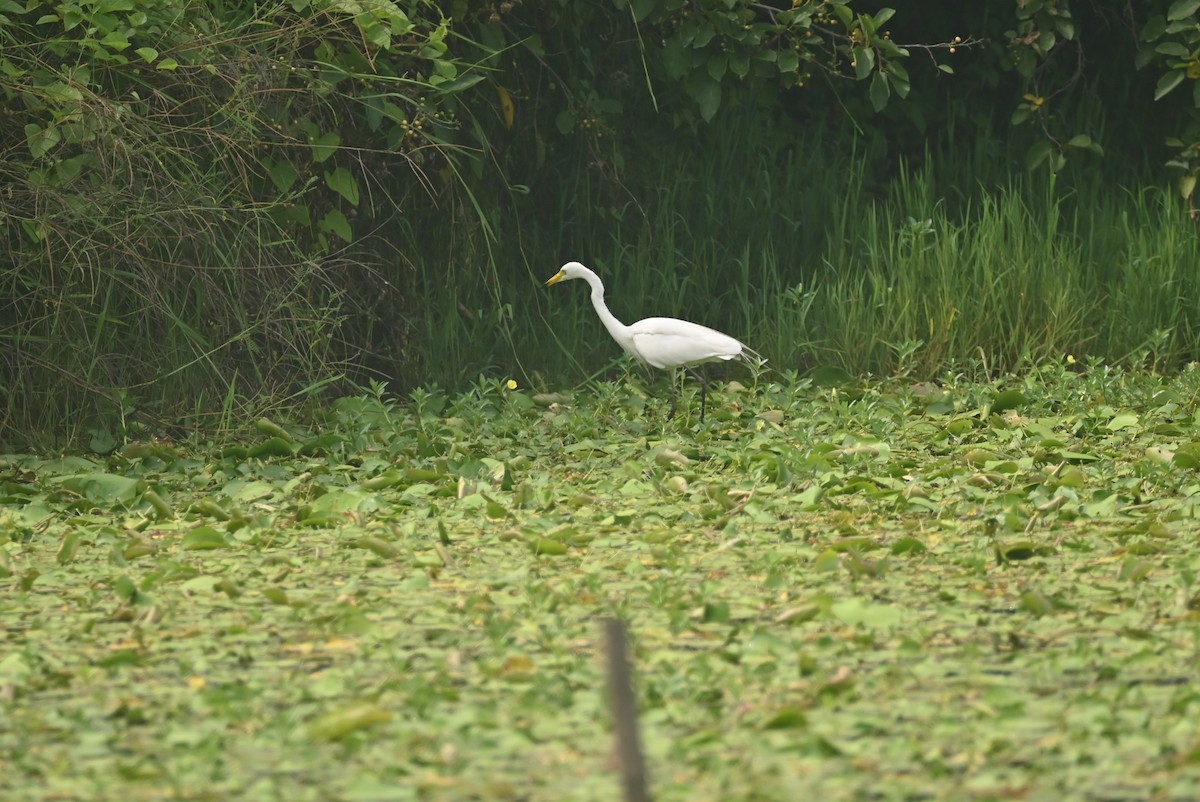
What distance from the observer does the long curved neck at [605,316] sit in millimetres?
6984

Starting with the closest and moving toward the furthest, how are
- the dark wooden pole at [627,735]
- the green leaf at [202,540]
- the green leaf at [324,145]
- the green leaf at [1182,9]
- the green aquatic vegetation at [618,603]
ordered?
the dark wooden pole at [627,735]
the green aquatic vegetation at [618,603]
the green leaf at [202,540]
the green leaf at [324,145]
the green leaf at [1182,9]

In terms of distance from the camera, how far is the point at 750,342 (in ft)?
25.4

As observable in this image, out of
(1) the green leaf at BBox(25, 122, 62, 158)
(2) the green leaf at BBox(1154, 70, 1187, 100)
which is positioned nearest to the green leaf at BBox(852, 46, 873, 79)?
(2) the green leaf at BBox(1154, 70, 1187, 100)

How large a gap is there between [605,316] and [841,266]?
1.32 m

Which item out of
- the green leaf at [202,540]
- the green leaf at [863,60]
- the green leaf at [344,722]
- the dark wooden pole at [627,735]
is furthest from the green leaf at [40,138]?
the dark wooden pole at [627,735]

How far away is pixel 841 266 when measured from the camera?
25.8 ft

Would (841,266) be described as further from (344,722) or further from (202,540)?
(344,722)

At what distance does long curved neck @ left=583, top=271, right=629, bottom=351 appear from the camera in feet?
22.9

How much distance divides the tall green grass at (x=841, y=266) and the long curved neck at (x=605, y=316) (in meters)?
0.29

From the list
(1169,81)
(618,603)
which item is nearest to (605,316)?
(1169,81)

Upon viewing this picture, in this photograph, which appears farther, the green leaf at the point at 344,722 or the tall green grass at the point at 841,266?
the tall green grass at the point at 841,266

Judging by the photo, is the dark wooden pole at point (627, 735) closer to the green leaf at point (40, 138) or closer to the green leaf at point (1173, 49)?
the green leaf at point (40, 138)

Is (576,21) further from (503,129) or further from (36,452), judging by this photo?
(36,452)

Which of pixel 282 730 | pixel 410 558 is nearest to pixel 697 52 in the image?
pixel 410 558
